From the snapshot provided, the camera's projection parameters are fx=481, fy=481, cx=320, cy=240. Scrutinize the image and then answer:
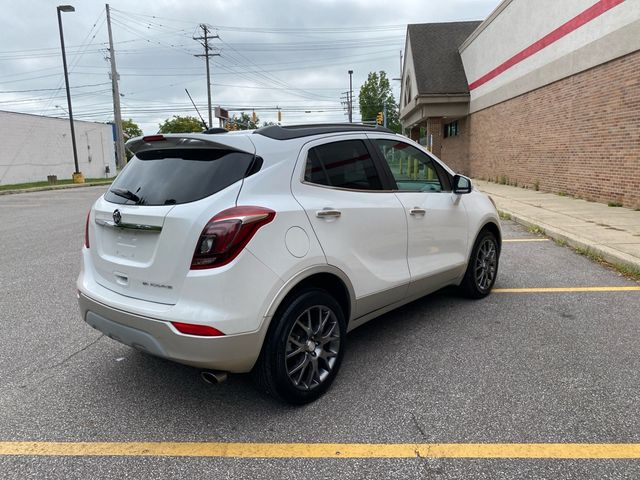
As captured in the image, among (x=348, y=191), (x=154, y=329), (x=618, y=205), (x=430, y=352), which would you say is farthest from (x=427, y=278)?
(x=618, y=205)

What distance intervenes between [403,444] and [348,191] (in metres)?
1.68

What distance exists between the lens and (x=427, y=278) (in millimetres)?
4145

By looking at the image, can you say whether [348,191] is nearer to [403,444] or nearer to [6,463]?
[403,444]

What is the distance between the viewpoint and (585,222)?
9.23m

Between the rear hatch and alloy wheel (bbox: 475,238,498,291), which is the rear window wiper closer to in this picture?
the rear hatch

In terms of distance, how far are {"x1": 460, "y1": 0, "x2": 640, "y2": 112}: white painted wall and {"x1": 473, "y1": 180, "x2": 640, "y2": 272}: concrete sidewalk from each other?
3.56 metres

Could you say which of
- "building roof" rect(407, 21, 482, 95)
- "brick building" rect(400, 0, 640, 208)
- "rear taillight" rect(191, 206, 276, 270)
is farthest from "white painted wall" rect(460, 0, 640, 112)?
"rear taillight" rect(191, 206, 276, 270)

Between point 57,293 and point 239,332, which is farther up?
point 239,332

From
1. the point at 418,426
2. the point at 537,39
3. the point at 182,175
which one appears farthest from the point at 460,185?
the point at 537,39

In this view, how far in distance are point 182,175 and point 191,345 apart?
1036 millimetres

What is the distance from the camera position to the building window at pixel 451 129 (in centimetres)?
2807

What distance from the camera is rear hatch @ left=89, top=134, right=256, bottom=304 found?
8.91 feet

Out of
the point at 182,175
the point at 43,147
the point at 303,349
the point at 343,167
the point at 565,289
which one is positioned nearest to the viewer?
the point at 182,175

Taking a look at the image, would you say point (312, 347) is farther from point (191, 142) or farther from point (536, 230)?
point (536, 230)
